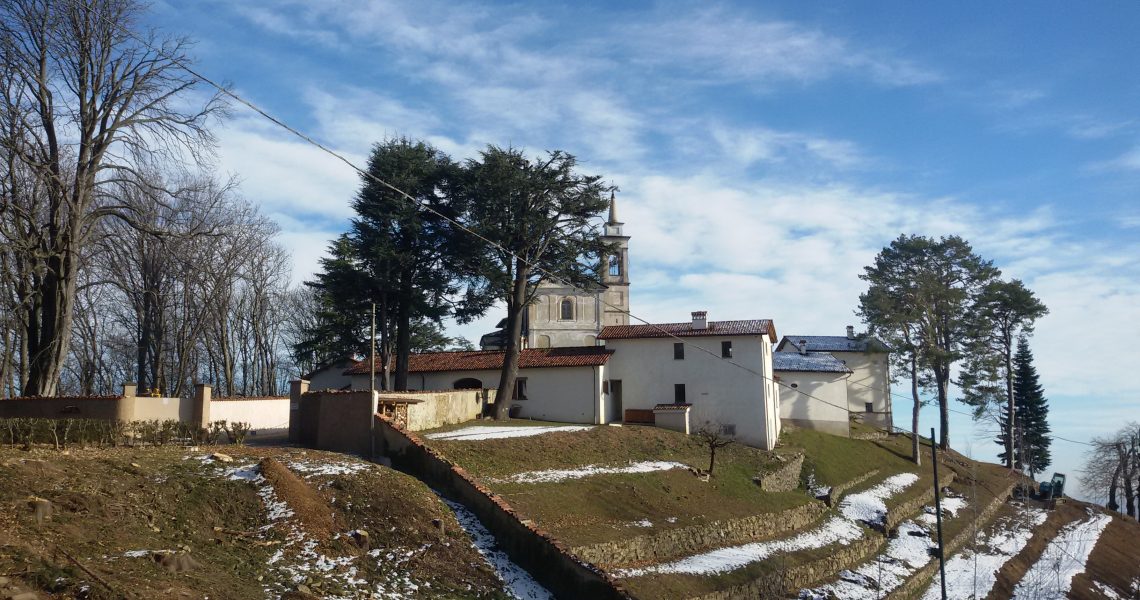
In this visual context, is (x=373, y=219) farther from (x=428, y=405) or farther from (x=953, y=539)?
(x=953, y=539)

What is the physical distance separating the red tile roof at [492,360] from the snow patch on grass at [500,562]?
63.8 ft

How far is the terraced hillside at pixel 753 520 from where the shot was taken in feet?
65.8

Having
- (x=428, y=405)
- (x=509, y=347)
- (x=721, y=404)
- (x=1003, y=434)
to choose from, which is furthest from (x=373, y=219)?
(x=1003, y=434)

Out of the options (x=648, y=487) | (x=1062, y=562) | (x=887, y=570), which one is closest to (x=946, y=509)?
(x=1062, y=562)

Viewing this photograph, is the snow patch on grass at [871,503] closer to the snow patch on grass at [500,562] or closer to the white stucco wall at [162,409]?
the snow patch on grass at [500,562]

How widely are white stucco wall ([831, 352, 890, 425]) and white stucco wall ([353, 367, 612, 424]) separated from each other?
86.4 ft

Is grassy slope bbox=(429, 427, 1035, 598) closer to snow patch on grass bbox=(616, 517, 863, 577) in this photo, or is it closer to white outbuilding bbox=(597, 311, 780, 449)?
snow patch on grass bbox=(616, 517, 863, 577)

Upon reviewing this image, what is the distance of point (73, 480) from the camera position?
13.9m

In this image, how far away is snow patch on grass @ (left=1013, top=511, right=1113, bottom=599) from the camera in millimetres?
27180

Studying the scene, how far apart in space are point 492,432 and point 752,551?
35.0 feet

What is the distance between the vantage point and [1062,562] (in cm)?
3134

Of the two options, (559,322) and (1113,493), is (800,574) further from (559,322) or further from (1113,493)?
(559,322)

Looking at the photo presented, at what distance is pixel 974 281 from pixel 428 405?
39.9 meters

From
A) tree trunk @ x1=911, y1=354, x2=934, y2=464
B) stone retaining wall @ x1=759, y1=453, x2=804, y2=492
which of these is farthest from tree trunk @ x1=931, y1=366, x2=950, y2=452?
stone retaining wall @ x1=759, y1=453, x2=804, y2=492
